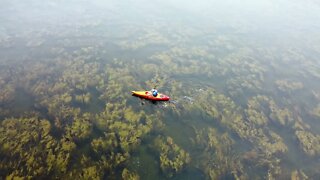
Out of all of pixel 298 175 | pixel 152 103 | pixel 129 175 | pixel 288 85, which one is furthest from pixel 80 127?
pixel 288 85

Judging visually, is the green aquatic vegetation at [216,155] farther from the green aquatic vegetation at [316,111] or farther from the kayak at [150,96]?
the green aquatic vegetation at [316,111]

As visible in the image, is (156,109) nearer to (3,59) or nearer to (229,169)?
(229,169)

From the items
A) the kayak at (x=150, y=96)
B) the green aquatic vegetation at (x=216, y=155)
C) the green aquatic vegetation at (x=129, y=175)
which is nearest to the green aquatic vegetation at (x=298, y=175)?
the green aquatic vegetation at (x=216, y=155)

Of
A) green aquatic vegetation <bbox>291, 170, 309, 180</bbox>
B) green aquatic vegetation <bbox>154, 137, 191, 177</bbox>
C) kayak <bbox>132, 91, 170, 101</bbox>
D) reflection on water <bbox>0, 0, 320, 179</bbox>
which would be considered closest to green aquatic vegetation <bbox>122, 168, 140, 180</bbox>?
reflection on water <bbox>0, 0, 320, 179</bbox>

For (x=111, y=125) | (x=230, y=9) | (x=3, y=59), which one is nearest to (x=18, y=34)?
(x=3, y=59)

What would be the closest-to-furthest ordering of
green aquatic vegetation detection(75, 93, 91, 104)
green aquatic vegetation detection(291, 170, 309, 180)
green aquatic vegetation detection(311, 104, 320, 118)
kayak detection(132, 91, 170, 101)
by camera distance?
green aquatic vegetation detection(291, 170, 309, 180), green aquatic vegetation detection(75, 93, 91, 104), kayak detection(132, 91, 170, 101), green aquatic vegetation detection(311, 104, 320, 118)

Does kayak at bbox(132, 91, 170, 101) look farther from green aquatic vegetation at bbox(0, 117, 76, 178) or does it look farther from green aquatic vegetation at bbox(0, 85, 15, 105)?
green aquatic vegetation at bbox(0, 85, 15, 105)

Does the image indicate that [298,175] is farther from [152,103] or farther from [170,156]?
[152,103]
